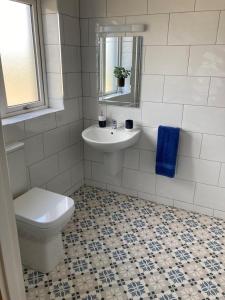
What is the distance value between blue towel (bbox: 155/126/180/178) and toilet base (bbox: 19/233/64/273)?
1162 mm

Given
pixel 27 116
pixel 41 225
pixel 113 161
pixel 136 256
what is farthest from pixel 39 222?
pixel 113 161

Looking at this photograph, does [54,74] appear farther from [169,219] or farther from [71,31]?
[169,219]

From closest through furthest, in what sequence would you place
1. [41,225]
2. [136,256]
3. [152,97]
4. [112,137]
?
[41,225]
[136,256]
[152,97]
[112,137]

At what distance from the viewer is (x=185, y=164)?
7.84 feet

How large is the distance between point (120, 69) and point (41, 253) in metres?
1.75

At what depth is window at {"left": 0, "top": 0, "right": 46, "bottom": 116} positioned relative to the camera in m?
2.00

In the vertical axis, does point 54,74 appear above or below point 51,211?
above

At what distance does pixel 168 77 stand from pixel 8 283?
1.95m

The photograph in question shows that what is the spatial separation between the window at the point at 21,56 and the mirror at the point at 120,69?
0.60 meters

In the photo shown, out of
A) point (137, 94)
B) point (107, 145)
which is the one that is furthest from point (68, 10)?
point (107, 145)

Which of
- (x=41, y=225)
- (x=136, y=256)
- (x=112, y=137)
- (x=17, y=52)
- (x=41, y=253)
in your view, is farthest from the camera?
(x=112, y=137)

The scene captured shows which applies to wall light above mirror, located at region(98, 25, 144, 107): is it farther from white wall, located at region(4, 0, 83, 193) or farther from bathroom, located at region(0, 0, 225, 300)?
white wall, located at region(4, 0, 83, 193)

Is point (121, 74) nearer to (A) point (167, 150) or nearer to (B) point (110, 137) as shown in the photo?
(B) point (110, 137)

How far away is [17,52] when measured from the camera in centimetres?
212
